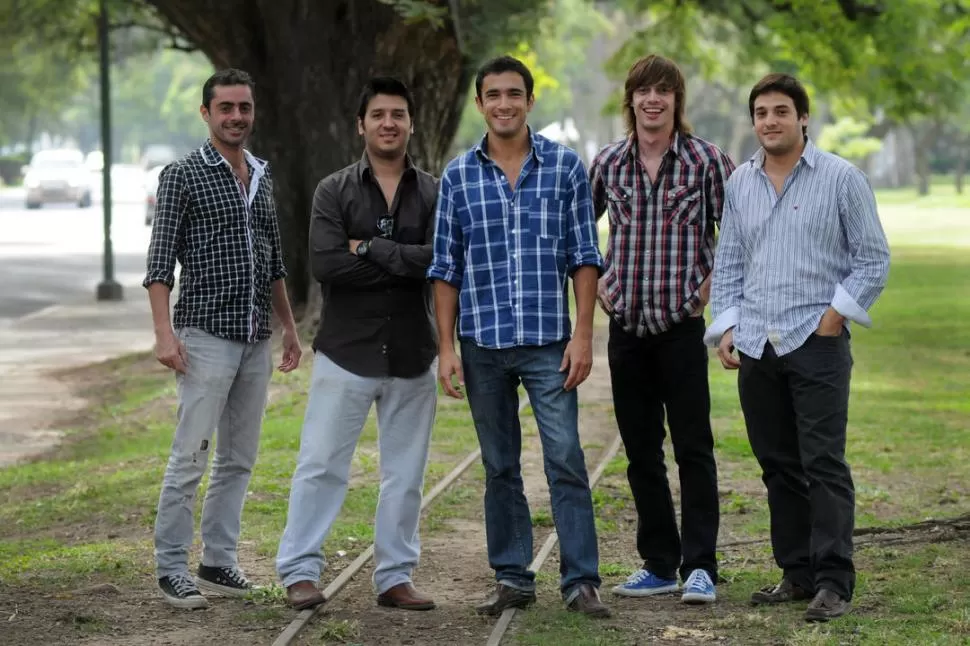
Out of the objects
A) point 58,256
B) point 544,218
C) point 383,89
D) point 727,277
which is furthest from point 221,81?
point 58,256

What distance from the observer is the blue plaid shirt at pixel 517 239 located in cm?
652

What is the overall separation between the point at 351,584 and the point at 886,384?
9.20 metres

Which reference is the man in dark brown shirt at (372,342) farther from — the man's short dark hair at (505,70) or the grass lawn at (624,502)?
the grass lawn at (624,502)

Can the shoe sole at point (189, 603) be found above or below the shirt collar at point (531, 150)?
below

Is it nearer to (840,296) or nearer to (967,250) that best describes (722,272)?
(840,296)

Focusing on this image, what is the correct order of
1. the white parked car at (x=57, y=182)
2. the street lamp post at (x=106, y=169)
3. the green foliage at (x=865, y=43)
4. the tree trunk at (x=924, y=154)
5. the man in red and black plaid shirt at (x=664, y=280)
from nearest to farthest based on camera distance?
1. the man in red and black plaid shirt at (x=664, y=280)
2. the green foliage at (x=865, y=43)
3. the street lamp post at (x=106, y=169)
4. the white parked car at (x=57, y=182)
5. the tree trunk at (x=924, y=154)

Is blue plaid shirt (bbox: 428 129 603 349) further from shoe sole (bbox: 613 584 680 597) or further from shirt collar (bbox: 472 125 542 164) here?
shoe sole (bbox: 613 584 680 597)

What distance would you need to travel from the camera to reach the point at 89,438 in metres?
13.6

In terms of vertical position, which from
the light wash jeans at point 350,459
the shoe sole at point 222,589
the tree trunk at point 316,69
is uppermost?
the tree trunk at point 316,69

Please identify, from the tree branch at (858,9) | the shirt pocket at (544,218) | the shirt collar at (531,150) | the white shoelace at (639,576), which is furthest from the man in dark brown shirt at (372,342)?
the tree branch at (858,9)

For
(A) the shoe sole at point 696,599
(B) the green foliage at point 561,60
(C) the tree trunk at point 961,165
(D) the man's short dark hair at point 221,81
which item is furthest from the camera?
(C) the tree trunk at point 961,165

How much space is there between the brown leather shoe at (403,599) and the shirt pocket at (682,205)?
181cm

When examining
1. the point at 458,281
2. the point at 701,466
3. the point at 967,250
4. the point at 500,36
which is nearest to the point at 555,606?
the point at 701,466

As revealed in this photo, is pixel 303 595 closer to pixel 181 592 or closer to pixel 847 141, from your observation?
pixel 181 592
